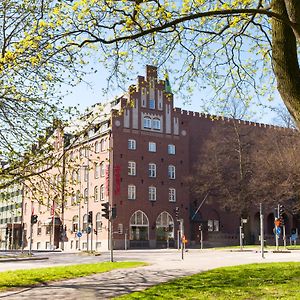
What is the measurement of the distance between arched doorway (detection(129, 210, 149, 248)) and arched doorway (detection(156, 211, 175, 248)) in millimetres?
1529

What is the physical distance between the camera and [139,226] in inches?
2216

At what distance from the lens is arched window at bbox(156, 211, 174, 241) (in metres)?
57.5

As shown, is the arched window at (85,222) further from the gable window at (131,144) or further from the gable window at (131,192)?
the gable window at (131,144)

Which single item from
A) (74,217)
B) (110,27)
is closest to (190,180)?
(74,217)

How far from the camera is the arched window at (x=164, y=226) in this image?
189 ft

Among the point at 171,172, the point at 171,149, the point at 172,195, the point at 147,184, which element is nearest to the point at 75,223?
the point at 147,184

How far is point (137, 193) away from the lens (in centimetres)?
5716

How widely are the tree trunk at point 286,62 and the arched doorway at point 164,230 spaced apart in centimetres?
4904

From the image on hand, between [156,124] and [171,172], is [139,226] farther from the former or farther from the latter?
[156,124]

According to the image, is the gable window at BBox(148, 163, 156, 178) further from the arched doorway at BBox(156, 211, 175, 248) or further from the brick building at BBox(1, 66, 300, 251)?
the arched doorway at BBox(156, 211, 175, 248)

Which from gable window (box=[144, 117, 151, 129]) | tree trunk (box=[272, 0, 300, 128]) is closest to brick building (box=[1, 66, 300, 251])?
gable window (box=[144, 117, 151, 129])

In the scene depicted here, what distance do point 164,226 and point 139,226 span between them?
11.3ft

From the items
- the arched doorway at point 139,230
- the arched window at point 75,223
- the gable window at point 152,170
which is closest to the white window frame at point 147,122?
the gable window at point 152,170

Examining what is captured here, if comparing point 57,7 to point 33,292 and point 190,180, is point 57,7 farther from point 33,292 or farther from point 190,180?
point 190,180
